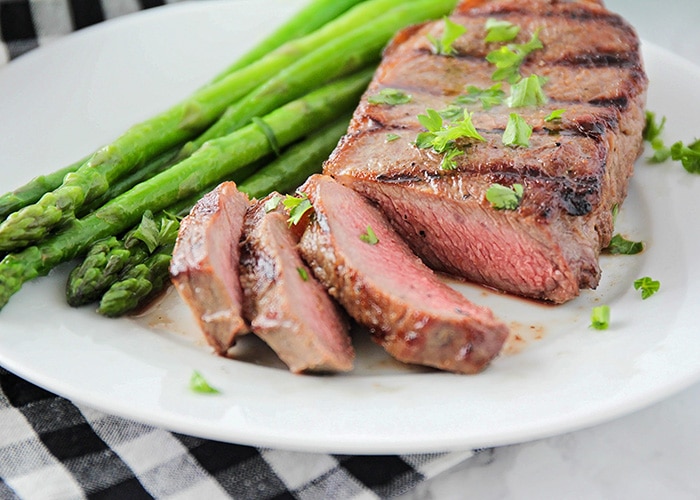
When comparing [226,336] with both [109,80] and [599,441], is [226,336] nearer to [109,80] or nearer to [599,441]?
[599,441]

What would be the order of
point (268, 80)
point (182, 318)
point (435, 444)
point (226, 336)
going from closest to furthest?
point (435, 444) → point (226, 336) → point (182, 318) → point (268, 80)

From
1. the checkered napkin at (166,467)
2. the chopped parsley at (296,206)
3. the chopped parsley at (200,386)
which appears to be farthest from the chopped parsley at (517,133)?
the chopped parsley at (200,386)

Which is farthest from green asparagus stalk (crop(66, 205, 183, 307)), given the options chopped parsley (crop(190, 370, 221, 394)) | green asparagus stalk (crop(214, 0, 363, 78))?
green asparagus stalk (crop(214, 0, 363, 78))

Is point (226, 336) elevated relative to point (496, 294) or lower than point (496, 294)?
elevated

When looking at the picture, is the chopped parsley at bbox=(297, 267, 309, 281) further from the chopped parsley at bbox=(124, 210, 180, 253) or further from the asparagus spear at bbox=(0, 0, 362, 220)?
the asparagus spear at bbox=(0, 0, 362, 220)

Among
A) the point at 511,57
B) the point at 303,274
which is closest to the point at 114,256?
the point at 303,274

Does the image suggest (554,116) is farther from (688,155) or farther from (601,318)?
(688,155)

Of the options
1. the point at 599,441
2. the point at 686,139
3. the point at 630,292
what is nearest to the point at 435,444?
the point at 599,441
